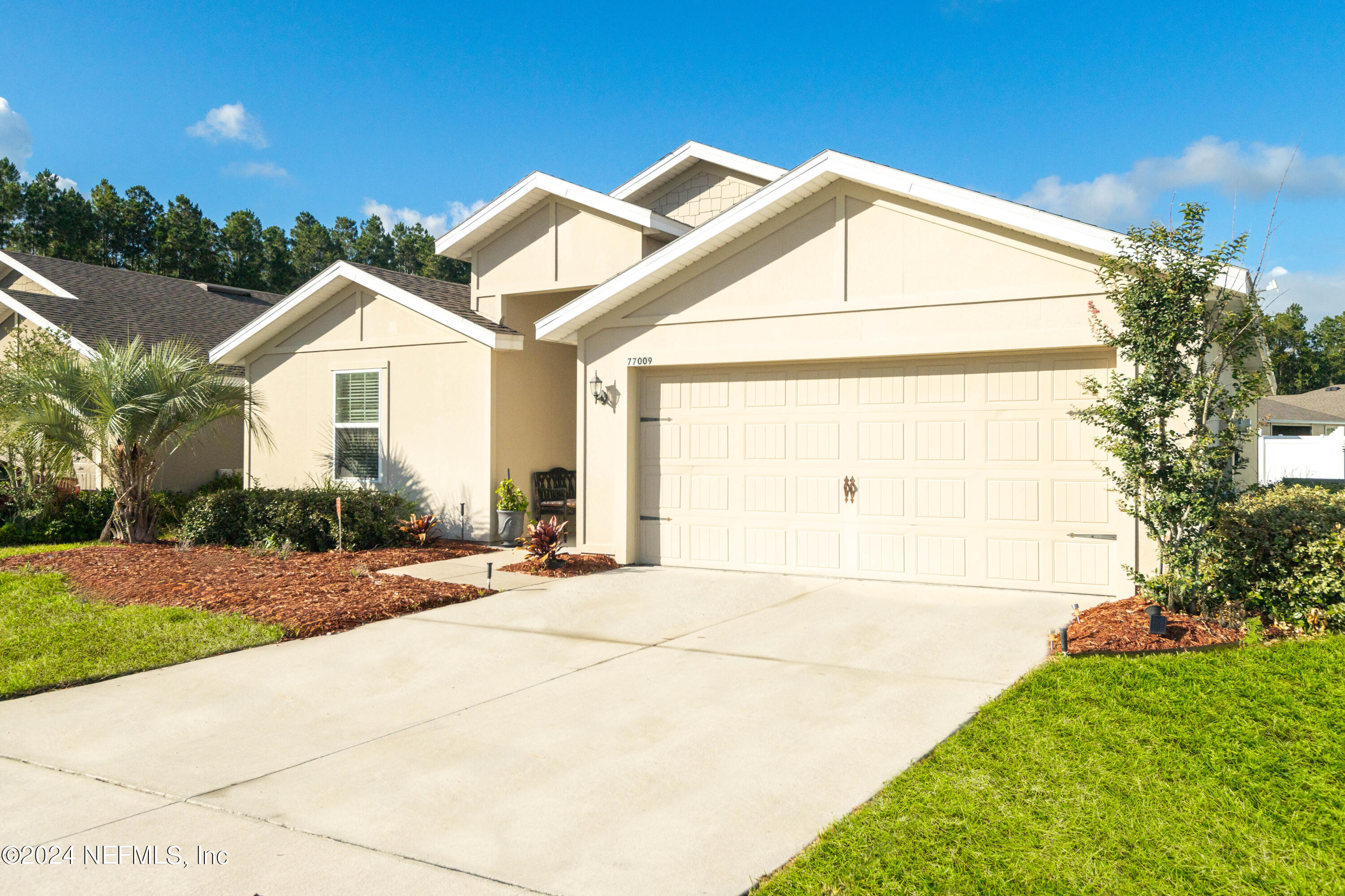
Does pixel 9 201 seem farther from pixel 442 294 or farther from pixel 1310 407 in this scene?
pixel 1310 407

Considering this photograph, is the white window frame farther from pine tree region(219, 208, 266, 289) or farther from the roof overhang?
pine tree region(219, 208, 266, 289)

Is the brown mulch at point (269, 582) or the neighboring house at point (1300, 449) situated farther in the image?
the neighboring house at point (1300, 449)

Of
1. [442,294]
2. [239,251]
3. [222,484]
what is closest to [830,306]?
[442,294]

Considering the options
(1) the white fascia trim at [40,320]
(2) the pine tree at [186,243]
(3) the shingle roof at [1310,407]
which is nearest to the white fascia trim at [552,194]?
(1) the white fascia trim at [40,320]

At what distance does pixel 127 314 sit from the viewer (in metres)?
19.8

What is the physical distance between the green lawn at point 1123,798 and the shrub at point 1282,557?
0.97 m

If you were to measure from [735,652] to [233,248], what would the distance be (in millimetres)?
48129

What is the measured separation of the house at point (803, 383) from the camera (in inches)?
353

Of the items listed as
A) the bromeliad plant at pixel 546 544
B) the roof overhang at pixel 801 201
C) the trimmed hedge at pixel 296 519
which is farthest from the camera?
the trimmed hedge at pixel 296 519

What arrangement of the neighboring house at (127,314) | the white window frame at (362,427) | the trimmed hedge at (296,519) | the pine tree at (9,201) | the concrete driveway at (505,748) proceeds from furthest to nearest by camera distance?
1. the pine tree at (9,201)
2. the neighboring house at (127,314)
3. the white window frame at (362,427)
4. the trimmed hedge at (296,519)
5. the concrete driveway at (505,748)

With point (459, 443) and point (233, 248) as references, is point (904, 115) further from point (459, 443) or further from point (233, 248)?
point (233, 248)

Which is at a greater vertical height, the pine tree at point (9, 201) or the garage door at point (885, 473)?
the pine tree at point (9, 201)

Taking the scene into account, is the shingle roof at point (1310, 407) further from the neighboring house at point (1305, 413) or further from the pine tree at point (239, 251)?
the pine tree at point (239, 251)

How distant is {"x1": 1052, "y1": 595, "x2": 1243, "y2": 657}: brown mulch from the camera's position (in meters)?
6.62
